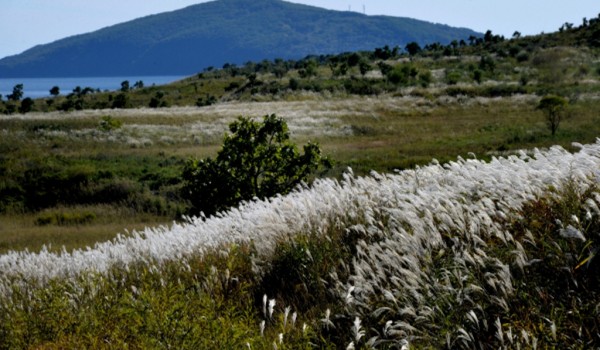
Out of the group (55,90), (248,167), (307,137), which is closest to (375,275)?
(248,167)

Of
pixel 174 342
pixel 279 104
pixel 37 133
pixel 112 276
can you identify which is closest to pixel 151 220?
pixel 112 276

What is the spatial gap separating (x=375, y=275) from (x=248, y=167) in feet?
40.6

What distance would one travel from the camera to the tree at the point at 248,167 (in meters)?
17.3

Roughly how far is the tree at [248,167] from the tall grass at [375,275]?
9.17 m

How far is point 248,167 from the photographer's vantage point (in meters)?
17.4

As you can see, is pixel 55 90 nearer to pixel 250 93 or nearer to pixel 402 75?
pixel 250 93

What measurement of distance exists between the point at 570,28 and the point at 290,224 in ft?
488

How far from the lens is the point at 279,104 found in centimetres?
7481

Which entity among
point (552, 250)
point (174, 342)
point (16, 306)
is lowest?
point (16, 306)

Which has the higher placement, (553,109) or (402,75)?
(402,75)

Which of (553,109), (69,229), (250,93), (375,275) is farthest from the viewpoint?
(250,93)

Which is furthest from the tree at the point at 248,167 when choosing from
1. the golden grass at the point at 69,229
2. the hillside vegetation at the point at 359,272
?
the hillside vegetation at the point at 359,272

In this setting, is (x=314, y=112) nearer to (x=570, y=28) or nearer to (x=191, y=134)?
(x=191, y=134)

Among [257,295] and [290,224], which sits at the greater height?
[290,224]
